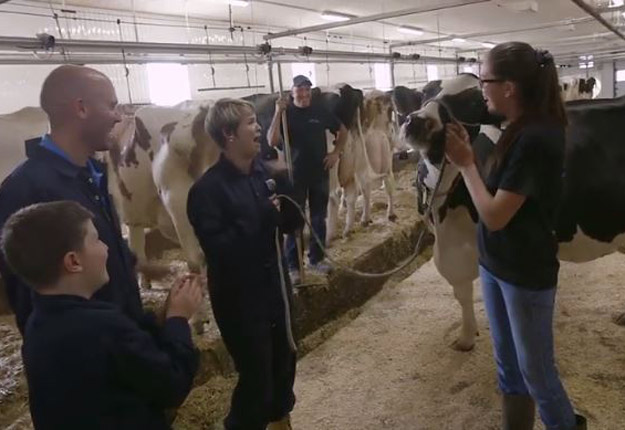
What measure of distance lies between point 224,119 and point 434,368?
78.8 inches

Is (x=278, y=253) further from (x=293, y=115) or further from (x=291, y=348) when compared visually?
(x=293, y=115)

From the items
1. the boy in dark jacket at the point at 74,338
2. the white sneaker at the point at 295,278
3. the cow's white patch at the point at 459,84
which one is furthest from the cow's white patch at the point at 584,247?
the boy in dark jacket at the point at 74,338

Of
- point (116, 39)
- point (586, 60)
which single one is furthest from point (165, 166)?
point (586, 60)

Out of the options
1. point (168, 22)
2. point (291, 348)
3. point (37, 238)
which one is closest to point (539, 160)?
point (291, 348)

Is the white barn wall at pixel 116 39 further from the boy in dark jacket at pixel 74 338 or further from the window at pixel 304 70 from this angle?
the boy in dark jacket at pixel 74 338

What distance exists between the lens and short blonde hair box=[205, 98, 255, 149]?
6.86 feet

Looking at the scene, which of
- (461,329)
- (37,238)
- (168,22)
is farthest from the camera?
(168,22)

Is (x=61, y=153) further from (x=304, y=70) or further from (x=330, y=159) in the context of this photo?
(x=304, y=70)

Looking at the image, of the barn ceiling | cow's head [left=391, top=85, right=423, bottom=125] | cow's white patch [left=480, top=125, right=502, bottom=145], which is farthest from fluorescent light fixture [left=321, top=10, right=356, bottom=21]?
cow's white patch [left=480, top=125, right=502, bottom=145]

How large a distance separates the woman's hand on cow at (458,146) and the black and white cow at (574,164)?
943mm

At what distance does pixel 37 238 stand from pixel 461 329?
296 cm

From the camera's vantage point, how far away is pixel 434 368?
10.8 feet

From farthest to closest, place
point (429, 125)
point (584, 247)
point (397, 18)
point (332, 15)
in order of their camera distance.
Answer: point (397, 18), point (332, 15), point (584, 247), point (429, 125)

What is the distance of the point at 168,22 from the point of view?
29.8 feet
